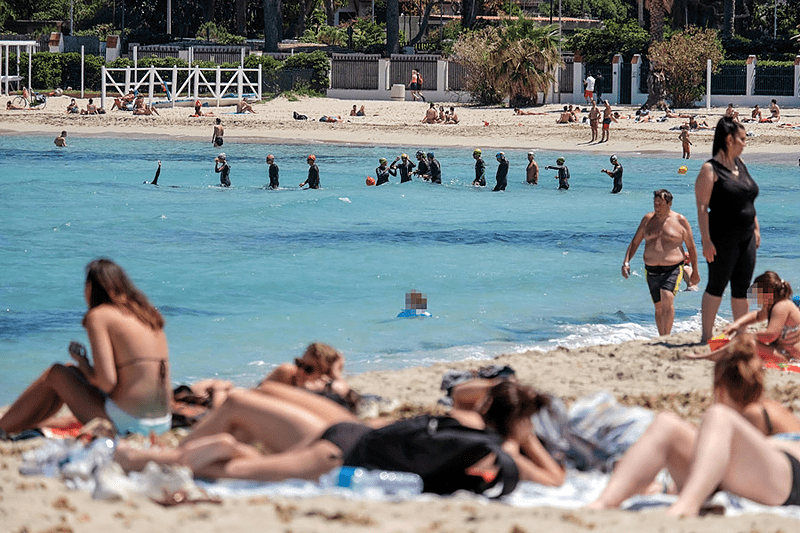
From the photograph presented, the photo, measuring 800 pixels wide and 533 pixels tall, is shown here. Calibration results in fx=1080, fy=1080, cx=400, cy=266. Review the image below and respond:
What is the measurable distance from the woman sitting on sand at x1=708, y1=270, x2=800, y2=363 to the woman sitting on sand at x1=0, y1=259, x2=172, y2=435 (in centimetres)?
400

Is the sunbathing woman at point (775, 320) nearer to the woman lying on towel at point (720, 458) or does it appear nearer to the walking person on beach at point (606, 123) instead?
the woman lying on towel at point (720, 458)

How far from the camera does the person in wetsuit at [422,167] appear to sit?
27.0 m

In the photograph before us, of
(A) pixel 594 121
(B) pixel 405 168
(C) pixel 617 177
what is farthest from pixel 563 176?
(A) pixel 594 121

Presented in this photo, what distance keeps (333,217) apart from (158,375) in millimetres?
18520

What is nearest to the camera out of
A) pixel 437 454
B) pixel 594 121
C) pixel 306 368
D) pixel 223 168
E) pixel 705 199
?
pixel 437 454

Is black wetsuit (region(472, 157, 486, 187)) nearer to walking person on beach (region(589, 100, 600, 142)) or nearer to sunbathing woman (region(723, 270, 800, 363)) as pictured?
walking person on beach (region(589, 100, 600, 142))

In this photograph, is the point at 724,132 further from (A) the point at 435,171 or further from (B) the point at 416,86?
(B) the point at 416,86

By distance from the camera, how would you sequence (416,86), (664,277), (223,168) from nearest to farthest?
(664,277) → (223,168) → (416,86)

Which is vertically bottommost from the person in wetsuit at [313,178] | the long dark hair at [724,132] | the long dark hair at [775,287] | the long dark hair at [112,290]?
the long dark hair at [775,287]

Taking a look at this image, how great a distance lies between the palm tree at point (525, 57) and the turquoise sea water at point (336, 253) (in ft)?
24.5

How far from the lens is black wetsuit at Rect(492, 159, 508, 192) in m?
26.0

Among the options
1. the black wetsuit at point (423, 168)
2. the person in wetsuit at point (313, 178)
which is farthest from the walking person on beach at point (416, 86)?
the person in wetsuit at point (313, 178)

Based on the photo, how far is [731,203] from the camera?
24.3ft

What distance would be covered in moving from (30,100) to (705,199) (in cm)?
4095
